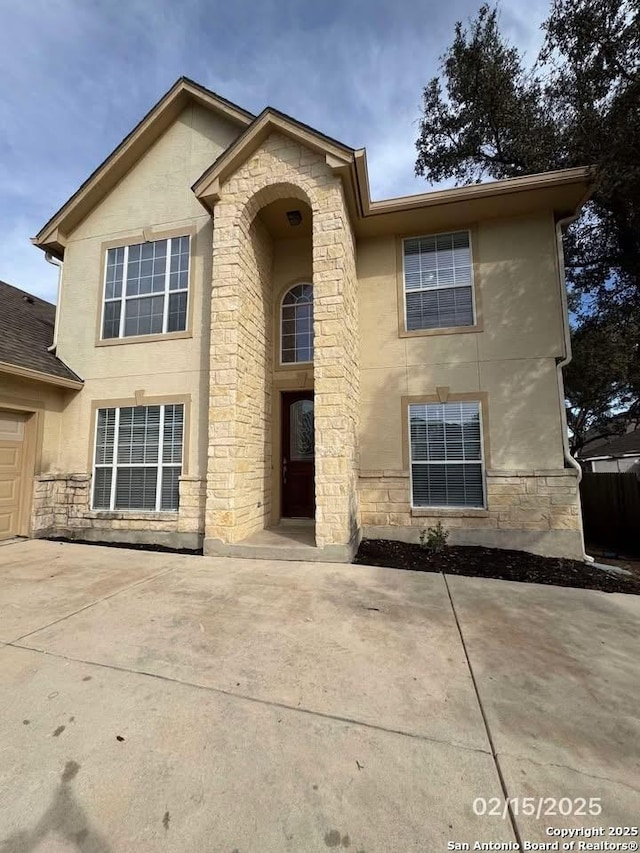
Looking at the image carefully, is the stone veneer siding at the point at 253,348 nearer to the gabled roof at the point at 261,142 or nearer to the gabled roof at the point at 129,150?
the gabled roof at the point at 261,142

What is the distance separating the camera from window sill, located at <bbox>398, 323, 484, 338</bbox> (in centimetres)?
683

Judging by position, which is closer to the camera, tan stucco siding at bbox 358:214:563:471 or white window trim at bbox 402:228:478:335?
tan stucco siding at bbox 358:214:563:471

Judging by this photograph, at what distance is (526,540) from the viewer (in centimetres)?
625

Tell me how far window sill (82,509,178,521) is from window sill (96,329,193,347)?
10.6 feet

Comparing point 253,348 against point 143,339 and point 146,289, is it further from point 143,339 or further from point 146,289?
point 146,289

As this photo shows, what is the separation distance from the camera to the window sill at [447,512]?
21.1ft

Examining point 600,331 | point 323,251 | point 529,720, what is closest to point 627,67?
point 600,331

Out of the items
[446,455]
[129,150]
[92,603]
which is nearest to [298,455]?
[446,455]

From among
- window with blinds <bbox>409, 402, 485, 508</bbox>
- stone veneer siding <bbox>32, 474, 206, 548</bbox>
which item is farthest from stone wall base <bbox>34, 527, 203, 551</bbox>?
window with blinds <bbox>409, 402, 485, 508</bbox>

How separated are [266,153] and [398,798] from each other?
26.1 feet

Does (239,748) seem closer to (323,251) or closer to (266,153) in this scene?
(323,251)

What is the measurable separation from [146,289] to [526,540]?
840 centimetres
